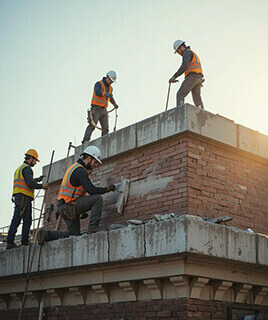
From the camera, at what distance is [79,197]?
10.8 metres

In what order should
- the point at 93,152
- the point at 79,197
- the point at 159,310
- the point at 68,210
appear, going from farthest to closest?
the point at 93,152 < the point at 79,197 < the point at 68,210 < the point at 159,310

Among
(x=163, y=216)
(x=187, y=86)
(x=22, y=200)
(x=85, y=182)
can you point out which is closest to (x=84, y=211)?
(x=85, y=182)

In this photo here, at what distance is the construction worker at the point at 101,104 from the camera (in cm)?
1379

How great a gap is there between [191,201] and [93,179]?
124 inches

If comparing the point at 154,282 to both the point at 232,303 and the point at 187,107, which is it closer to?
the point at 232,303

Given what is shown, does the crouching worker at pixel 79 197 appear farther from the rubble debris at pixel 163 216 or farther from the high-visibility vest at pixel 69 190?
the rubble debris at pixel 163 216

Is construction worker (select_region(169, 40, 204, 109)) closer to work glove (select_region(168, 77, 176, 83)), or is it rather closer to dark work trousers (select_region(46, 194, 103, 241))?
work glove (select_region(168, 77, 176, 83))

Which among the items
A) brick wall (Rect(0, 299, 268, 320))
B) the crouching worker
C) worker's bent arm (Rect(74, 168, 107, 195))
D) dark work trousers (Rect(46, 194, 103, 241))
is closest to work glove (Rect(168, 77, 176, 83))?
the crouching worker

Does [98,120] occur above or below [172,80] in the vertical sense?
below

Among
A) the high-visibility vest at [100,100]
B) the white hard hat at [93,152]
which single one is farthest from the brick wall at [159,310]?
the high-visibility vest at [100,100]

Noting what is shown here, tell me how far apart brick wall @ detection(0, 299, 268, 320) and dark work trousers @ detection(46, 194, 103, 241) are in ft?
4.70

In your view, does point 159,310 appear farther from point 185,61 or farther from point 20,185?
point 185,61

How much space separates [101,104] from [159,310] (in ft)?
20.9

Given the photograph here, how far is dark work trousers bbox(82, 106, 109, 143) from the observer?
1377cm
